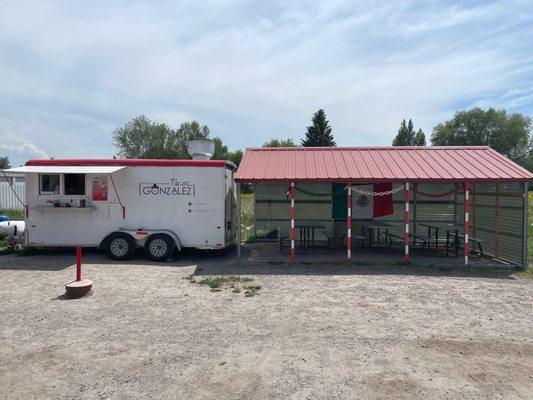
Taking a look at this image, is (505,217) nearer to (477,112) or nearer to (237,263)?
(237,263)

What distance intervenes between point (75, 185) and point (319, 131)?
37832mm

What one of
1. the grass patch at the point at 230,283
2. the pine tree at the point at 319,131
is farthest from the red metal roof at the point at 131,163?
the pine tree at the point at 319,131

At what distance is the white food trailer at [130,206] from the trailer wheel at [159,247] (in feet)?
0.08

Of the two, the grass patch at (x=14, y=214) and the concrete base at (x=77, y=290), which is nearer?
the concrete base at (x=77, y=290)

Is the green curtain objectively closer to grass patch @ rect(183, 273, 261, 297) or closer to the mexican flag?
the mexican flag

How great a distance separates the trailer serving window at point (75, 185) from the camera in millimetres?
10367

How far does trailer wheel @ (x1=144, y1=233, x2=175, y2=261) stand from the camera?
10.2m

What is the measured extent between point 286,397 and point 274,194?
9351 mm

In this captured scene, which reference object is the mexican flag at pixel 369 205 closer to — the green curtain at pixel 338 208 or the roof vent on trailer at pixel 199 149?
the green curtain at pixel 338 208

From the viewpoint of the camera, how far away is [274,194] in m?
12.7

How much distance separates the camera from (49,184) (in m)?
10.4

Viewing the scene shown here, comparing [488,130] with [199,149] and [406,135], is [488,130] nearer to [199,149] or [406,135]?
[406,135]

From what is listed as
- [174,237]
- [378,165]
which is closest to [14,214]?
[174,237]

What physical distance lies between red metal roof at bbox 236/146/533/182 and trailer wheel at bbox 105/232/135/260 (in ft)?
10.8
